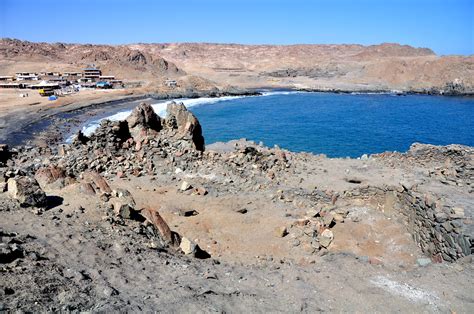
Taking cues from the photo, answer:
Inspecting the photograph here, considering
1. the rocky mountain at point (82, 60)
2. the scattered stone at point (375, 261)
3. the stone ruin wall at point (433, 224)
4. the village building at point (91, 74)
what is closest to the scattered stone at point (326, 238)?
the scattered stone at point (375, 261)

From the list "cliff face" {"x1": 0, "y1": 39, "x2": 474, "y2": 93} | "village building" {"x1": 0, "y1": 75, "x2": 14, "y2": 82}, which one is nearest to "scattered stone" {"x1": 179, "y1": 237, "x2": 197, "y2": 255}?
"village building" {"x1": 0, "y1": 75, "x2": 14, "y2": 82}

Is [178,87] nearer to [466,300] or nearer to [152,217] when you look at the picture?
[152,217]

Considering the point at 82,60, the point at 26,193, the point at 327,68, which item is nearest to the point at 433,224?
the point at 26,193

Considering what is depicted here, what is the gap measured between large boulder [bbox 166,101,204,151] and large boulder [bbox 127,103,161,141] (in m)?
0.94

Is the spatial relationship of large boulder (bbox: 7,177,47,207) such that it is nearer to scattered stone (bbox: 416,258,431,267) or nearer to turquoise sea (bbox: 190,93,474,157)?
scattered stone (bbox: 416,258,431,267)

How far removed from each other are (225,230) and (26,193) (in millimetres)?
6074

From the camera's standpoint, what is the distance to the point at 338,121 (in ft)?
161

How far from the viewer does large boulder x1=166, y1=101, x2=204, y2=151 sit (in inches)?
749

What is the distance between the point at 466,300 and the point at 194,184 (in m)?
10.8

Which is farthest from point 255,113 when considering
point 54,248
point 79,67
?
point 79,67

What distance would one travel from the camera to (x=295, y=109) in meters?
59.7

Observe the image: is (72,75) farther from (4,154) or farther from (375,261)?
(375,261)

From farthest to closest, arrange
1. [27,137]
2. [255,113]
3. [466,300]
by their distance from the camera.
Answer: [255,113], [27,137], [466,300]

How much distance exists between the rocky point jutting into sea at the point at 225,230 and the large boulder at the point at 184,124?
0.42 ft
